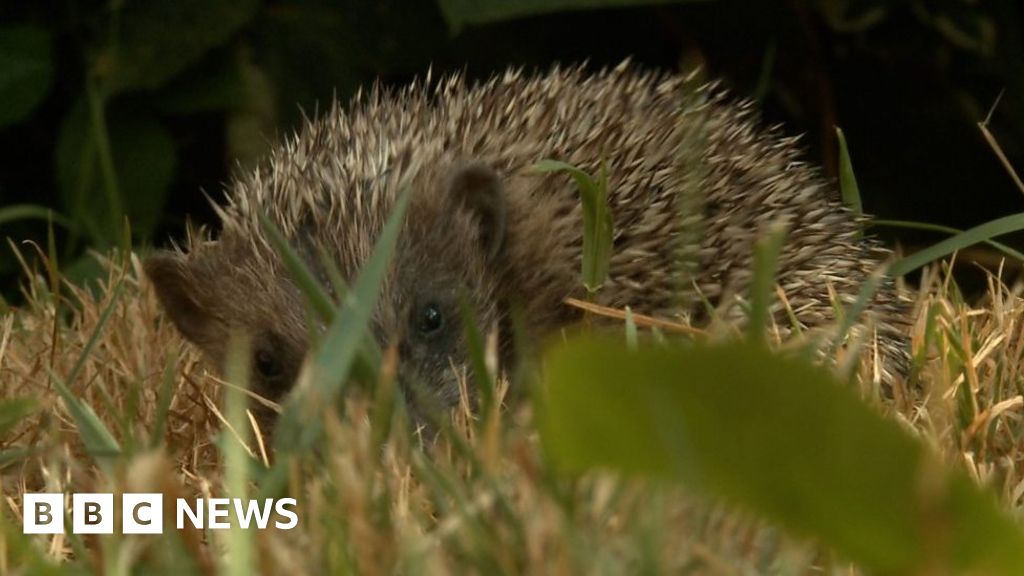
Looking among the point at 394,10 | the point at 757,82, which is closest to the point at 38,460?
the point at 394,10

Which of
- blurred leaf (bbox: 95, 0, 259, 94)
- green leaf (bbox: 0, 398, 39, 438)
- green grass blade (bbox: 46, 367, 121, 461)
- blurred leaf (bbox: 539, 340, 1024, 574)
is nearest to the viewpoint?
blurred leaf (bbox: 539, 340, 1024, 574)

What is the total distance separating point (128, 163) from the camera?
365 cm

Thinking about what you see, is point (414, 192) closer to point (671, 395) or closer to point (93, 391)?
point (93, 391)

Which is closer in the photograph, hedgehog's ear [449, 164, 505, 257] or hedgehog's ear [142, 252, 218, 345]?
hedgehog's ear [449, 164, 505, 257]

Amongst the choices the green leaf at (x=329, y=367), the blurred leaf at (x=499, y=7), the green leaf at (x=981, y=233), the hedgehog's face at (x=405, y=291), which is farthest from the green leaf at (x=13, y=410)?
the blurred leaf at (x=499, y=7)

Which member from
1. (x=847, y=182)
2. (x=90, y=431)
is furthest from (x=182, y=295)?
(x=847, y=182)

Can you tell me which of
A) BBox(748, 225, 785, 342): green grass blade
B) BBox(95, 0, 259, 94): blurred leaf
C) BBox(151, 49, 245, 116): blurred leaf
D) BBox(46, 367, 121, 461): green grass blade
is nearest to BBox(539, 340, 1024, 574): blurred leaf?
BBox(748, 225, 785, 342): green grass blade

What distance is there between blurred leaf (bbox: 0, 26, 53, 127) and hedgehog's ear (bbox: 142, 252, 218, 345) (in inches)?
45.7

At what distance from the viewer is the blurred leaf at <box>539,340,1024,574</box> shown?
109 cm

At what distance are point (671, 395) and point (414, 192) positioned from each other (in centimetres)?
129

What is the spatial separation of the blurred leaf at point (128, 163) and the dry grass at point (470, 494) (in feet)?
5.18

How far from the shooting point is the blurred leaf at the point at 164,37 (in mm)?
3316

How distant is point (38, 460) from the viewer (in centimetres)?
185

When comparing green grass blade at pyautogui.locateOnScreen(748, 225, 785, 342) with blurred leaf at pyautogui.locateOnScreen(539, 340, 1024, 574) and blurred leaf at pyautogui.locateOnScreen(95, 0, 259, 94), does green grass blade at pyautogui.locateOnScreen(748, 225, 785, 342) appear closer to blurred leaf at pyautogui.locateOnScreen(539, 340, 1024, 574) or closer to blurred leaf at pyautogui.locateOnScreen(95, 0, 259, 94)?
blurred leaf at pyautogui.locateOnScreen(539, 340, 1024, 574)
